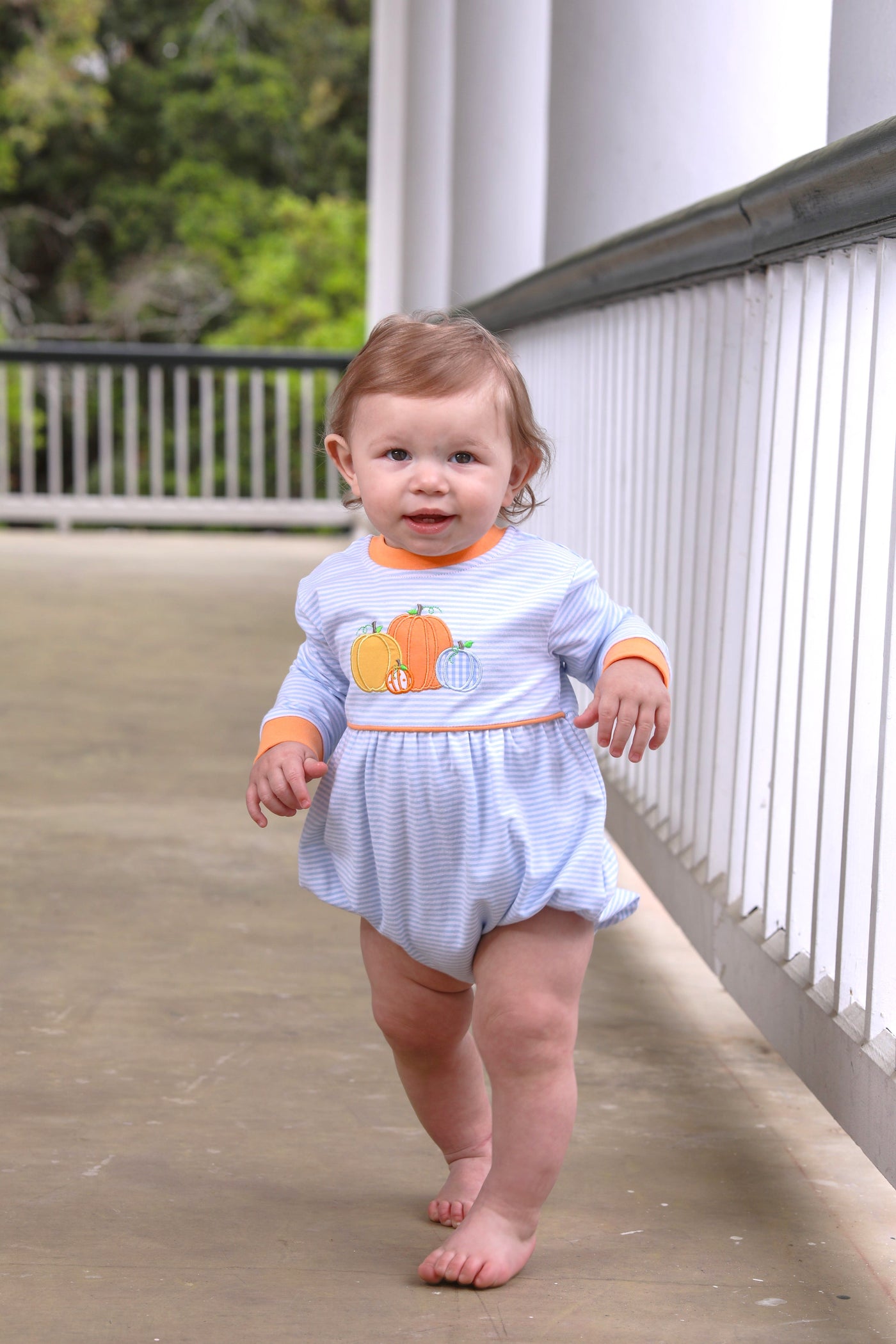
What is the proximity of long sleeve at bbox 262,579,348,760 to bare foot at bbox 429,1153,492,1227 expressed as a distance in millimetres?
386

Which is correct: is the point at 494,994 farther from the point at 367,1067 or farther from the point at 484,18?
the point at 484,18

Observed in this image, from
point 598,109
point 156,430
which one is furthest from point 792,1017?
point 156,430

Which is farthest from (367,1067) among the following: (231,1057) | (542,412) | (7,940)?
(542,412)

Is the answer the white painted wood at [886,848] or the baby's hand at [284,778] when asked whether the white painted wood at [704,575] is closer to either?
the white painted wood at [886,848]

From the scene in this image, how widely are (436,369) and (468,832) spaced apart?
0.36 meters

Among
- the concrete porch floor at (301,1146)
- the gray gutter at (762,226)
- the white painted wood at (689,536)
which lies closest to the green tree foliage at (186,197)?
the gray gutter at (762,226)

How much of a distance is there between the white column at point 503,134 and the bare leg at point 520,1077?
→ 357 cm

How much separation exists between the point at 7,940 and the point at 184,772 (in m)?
1.01

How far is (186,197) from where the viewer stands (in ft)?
57.5

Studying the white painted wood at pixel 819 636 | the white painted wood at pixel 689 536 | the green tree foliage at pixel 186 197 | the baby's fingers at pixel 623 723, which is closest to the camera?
the baby's fingers at pixel 623 723

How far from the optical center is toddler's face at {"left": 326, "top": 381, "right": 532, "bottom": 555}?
1.26m

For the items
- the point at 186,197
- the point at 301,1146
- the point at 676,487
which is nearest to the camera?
the point at 301,1146

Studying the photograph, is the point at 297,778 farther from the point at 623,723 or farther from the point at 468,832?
the point at 623,723

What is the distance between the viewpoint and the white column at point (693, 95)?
252cm
